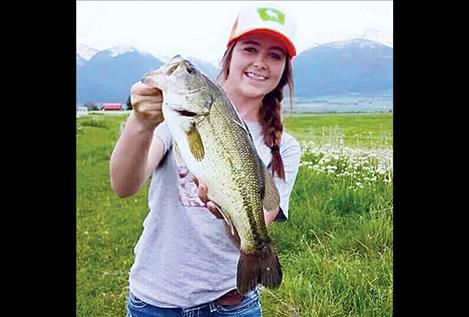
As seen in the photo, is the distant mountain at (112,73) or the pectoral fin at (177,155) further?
the distant mountain at (112,73)

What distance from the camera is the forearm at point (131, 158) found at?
156cm

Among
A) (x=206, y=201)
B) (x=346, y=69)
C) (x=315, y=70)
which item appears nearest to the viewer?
(x=206, y=201)

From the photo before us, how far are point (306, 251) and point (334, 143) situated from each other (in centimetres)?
33

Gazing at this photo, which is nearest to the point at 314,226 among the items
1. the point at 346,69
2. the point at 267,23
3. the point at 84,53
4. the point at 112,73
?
the point at 346,69

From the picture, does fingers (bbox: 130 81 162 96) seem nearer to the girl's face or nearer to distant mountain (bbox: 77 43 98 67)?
the girl's face

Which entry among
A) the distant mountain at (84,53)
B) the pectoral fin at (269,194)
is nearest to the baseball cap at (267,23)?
the pectoral fin at (269,194)

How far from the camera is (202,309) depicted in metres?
1.70

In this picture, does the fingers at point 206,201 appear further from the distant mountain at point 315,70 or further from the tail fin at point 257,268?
the distant mountain at point 315,70

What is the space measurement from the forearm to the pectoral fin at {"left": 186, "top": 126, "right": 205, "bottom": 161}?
0.09m

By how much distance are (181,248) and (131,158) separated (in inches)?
10.6

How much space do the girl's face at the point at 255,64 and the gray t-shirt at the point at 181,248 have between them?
0.09m

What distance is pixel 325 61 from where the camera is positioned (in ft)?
6.27

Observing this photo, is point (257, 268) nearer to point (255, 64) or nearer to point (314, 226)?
point (314, 226)
